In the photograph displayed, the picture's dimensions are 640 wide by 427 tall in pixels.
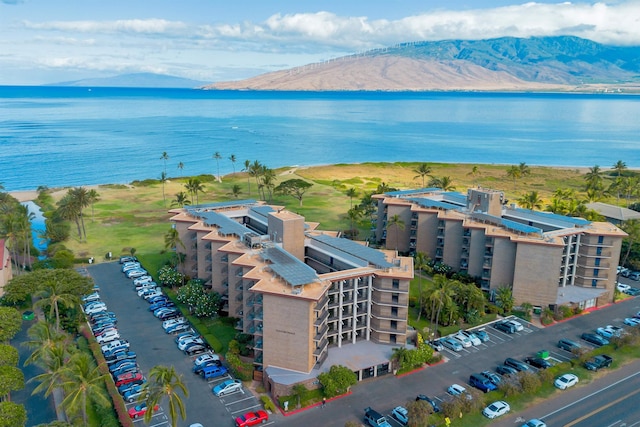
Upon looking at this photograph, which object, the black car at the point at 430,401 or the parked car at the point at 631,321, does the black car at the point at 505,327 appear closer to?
the parked car at the point at 631,321

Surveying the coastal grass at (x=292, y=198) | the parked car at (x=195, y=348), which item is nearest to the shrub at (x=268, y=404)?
the parked car at (x=195, y=348)

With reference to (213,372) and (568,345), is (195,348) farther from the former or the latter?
(568,345)

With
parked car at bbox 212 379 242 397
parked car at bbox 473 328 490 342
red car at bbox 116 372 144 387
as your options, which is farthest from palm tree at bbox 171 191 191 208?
parked car at bbox 473 328 490 342

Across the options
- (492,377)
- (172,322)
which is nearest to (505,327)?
(492,377)

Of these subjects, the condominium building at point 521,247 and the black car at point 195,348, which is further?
the condominium building at point 521,247

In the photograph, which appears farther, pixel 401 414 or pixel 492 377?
pixel 492 377

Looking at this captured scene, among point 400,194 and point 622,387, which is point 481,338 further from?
point 400,194

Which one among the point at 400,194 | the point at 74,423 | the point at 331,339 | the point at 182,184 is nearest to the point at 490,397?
the point at 331,339
